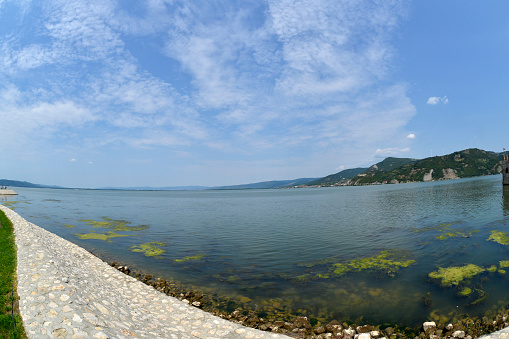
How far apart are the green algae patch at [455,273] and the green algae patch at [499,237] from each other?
10.6m

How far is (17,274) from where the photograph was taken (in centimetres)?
1319

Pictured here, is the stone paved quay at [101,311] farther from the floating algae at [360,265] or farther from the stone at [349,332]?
the floating algae at [360,265]

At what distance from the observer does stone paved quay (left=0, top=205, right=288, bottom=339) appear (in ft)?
28.8

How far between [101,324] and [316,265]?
59.1 ft

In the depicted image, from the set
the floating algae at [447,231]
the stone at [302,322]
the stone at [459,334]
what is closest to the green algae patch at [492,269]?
the floating algae at [447,231]

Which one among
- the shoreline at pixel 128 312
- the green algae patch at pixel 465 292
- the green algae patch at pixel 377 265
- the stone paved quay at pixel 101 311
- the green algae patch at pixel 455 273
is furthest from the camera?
the green algae patch at pixel 377 265

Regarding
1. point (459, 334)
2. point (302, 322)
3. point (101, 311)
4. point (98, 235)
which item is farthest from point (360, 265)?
point (98, 235)

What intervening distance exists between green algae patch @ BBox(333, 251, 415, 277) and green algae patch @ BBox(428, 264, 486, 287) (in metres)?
2.51

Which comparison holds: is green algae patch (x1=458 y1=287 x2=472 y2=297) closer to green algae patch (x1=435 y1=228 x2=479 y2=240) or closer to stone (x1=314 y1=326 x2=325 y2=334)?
stone (x1=314 y1=326 x2=325 y2=334)

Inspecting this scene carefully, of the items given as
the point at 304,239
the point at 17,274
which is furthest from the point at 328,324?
the point at 304,239

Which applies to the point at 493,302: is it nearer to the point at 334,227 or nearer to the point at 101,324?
the point at 101,324

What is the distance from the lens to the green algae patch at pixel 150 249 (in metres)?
27.6

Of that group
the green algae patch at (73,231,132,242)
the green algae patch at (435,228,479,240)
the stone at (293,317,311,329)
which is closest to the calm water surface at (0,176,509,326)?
the green algae patch at (435,228,479,240)

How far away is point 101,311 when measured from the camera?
10898 millimetres
